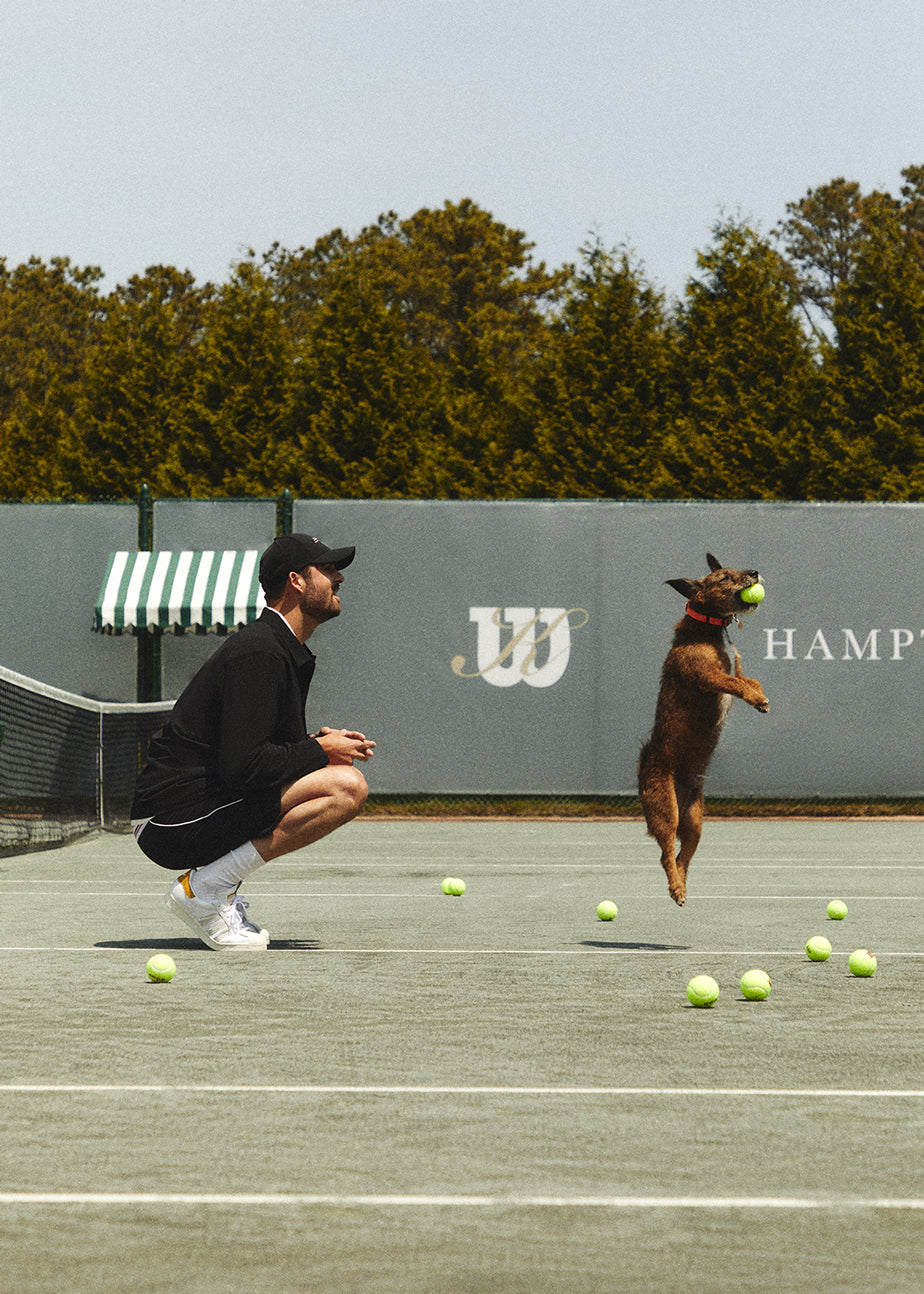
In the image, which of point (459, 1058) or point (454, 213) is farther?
point (454, 213)

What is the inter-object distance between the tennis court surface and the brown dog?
554 mm

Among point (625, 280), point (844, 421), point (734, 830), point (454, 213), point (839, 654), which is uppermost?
point (454, 213)

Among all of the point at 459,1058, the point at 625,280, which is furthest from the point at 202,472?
the point at 459,1058

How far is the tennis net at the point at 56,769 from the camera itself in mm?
14320

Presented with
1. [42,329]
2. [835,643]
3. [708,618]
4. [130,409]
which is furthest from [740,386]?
[42,329]

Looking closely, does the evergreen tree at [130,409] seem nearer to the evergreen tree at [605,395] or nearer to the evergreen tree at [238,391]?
the evergreen tree at [238,391]

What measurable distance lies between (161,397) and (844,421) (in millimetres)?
10601

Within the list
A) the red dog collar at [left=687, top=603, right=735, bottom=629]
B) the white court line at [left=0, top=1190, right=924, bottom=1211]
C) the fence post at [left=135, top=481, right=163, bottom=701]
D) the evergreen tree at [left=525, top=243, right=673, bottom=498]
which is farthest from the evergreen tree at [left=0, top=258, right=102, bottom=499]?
the white court line at [left=0, top=1190, right=924, bottom=1211]

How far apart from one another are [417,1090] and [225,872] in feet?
8.61

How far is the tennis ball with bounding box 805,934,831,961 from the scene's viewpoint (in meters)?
7.81

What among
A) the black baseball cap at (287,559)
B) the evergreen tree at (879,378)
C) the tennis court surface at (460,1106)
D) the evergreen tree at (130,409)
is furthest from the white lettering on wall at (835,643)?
the evergreen tree at (130,409)

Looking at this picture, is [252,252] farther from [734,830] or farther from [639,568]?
[734,830]

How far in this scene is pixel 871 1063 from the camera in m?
5.54

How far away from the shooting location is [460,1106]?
192 inches
